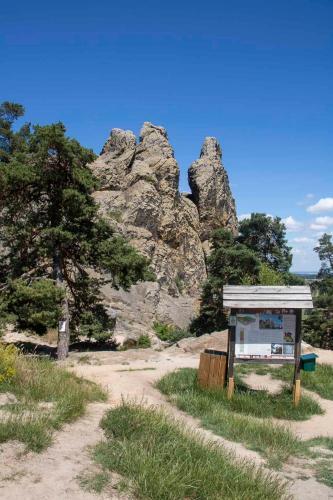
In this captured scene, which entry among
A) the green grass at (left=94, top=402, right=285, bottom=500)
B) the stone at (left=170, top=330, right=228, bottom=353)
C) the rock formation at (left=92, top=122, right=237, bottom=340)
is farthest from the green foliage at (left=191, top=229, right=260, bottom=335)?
the green grass at (left=94, top=402, right=285, bottom=500)

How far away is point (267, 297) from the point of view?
10.9 m

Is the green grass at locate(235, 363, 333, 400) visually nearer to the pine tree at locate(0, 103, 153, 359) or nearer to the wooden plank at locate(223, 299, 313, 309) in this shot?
the wooden plank at locate(223, 299, 313, 309)

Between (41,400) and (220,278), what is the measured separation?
28.5m

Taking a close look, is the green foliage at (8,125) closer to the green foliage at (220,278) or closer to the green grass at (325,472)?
the green foliage at (220,278)

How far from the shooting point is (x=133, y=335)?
24.8 metres

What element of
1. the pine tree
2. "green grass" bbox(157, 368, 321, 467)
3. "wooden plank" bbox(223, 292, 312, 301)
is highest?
the pine tree

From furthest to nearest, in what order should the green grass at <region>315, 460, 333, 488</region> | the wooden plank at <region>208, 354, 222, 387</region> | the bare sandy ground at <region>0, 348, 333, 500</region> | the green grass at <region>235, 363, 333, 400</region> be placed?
the green grass at <region>235, 363, 333, 400</region> → the wooden plank at <region>208, 354, 222, 387</region> → the green grass at <region>315, 460, 333, 488</region> → the bare sandy ground at <region>0, 348, 333, 500</region>

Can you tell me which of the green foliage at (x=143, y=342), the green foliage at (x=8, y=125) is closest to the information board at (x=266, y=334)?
the green foliage at (x=143, y=342)

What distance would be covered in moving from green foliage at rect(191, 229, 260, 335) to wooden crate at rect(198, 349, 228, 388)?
23.4 meters

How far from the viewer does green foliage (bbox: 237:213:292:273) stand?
45031 millimetres

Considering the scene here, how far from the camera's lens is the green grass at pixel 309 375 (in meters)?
12.3

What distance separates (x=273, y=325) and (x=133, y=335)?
586 inches

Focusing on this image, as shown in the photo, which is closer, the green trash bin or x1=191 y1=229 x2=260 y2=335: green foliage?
the green trash bin

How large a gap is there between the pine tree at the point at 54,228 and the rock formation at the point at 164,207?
1499 centimetres
